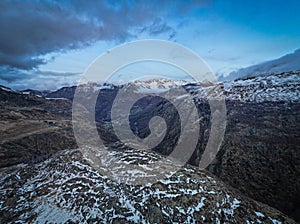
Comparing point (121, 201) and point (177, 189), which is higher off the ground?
point (121, 201)

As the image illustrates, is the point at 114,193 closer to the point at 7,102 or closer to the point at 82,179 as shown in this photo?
the point at 82,179

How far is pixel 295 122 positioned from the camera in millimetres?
44406

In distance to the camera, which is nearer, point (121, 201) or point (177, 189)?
point (121, 201)

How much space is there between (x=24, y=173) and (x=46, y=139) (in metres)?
92.8

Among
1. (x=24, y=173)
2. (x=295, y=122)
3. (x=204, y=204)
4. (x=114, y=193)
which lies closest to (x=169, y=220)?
(x=204, y=204)

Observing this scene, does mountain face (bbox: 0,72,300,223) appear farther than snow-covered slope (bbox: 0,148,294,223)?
Yes

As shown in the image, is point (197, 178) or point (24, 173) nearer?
point (197, 178)

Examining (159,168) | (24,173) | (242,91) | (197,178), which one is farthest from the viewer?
(242,91)

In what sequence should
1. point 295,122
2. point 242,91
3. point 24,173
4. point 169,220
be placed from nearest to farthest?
point 169,220
point 24,173
point 295,122
point 242,91

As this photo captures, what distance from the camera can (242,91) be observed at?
79938 millimetres

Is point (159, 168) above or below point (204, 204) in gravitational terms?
above

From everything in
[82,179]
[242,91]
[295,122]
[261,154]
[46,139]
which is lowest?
[46,139]

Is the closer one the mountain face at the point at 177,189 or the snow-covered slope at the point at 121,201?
the snow-covered slope at the point at 121,201

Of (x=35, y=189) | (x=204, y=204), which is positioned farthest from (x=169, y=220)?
Result: (x=35, y=189)
